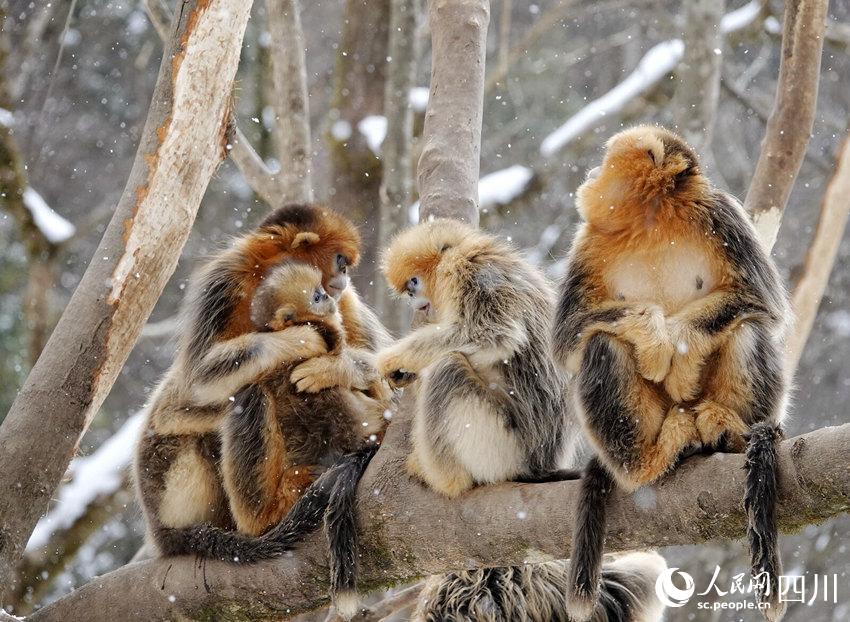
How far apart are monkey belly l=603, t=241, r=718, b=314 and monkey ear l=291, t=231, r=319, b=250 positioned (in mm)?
1447

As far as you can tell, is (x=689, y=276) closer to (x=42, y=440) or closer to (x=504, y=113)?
(x=42, y=440)

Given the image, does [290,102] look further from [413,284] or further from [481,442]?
[481,442]

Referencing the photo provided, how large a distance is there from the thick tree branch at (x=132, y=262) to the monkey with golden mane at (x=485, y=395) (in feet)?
3.09

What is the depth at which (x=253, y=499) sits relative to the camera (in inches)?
150

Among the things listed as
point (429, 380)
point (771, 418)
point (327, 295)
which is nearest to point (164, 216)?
point (327, 295)

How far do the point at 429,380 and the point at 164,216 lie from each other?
1368mm

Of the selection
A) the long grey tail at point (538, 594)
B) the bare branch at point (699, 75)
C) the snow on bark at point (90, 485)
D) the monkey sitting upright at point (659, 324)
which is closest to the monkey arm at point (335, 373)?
the long grey tail at point (538, 594)

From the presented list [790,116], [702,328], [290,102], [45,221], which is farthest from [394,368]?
[45,221]

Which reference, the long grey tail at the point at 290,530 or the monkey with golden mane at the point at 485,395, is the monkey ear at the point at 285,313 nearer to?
the monkey with golden mane at the point at 485,395

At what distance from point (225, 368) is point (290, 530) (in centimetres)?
74

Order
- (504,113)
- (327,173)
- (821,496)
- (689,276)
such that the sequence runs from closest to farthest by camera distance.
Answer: (821,496)
(689,276)
(327,173)
(504,113)

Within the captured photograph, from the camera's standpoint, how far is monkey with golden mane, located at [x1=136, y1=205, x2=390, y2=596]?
12.8 ft

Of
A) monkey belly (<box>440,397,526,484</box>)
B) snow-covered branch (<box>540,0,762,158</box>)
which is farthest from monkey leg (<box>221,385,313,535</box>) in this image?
snow-covered branch (<box>540,0,762,158</box>)

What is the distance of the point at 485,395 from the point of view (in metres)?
3.51
